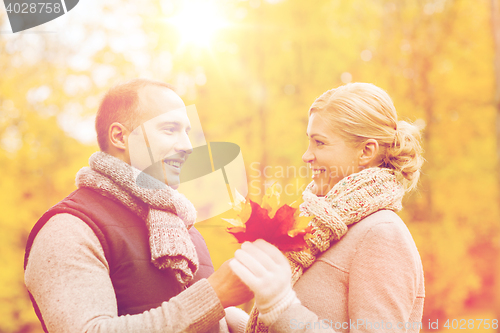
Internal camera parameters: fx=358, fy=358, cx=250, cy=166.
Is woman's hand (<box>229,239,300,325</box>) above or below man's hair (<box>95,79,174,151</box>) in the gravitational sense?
below

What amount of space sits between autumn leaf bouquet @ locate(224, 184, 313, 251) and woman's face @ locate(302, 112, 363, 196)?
23.6 inches

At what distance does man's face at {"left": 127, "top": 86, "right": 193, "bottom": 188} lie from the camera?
2240mm

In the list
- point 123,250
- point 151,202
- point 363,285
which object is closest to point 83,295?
point 123,250

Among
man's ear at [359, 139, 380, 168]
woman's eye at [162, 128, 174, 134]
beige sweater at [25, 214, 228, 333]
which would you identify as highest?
woman's eye at [162, 128, 174, 134]

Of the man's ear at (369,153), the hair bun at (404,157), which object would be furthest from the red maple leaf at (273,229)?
the hair bun at (404,157)

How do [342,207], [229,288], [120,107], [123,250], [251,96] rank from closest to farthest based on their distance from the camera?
[229,288] < [123,250] < [342,207] < [120,107] < [251,96]

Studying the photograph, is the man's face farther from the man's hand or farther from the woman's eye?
the man's hand

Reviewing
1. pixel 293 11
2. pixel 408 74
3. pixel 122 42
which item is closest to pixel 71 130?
pixel 122 42

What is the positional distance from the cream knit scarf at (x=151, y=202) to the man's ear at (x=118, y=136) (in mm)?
137

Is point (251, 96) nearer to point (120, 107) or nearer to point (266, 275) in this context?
point (120, 107)

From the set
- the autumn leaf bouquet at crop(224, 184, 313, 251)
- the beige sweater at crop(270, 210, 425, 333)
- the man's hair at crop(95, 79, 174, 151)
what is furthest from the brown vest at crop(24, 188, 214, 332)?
the beige sweater at crop(270, 210, 425, 333)

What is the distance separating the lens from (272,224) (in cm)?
169

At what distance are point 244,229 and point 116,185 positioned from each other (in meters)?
0.84

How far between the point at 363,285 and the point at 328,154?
0.80 m
